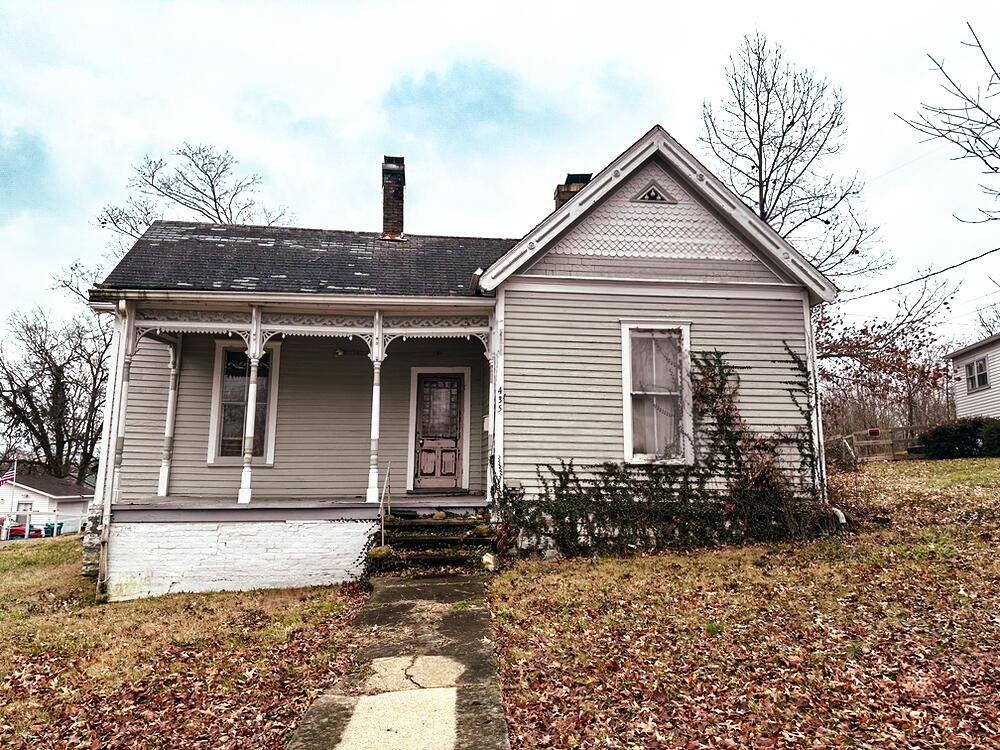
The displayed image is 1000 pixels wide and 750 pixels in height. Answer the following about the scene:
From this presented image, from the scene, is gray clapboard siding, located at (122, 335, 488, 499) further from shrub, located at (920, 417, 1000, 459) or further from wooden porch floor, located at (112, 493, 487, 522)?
shrub, located at (920, 417, 1000, 459)

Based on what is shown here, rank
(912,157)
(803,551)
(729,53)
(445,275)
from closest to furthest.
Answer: (912,157) → (803,551) → (445,275) → (729,53)

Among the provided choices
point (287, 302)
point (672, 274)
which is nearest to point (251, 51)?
point (287, 302)

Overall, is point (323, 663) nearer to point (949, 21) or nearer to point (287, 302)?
point (287, 302)

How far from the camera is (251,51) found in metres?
12.1

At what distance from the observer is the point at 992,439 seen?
19.6 metres

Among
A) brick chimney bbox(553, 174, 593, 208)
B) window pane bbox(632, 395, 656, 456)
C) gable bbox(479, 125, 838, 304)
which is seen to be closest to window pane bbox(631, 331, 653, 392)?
window pane bbox(632, 395, 656, 456)

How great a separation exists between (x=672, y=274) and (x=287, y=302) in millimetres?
6241

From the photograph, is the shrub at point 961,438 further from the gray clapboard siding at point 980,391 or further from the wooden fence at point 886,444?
the gray clapboard siding at point 980,391

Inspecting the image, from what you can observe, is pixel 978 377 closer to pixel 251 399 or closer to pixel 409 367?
pixel 409 367

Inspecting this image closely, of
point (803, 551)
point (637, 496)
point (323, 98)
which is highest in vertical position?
point (323, 98)

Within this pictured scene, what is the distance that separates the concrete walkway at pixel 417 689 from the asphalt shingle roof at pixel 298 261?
5494mm

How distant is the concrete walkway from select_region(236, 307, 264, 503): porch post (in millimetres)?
3620

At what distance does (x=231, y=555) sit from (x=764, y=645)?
A: 7101mm

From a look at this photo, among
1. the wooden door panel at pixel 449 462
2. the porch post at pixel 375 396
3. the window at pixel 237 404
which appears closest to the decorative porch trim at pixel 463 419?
the wooden door panel at pixel 449 462
